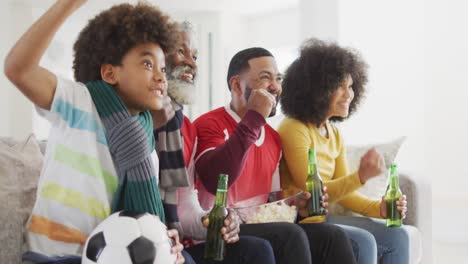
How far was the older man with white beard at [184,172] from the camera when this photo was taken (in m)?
1.62

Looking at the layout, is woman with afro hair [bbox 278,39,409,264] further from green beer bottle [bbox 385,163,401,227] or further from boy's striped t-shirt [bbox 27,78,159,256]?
boy's striped t-shirt [bbox 27,78,159,256]

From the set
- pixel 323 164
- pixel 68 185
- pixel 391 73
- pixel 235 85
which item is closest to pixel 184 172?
pixel 68 185

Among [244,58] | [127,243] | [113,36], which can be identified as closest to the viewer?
[127,243]

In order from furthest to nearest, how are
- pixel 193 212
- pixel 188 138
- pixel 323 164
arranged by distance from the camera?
1. pixel 323 164
2. pixel 188 138
3. pixel 193 212

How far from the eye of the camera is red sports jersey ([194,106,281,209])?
6.23 feet

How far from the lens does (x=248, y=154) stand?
1949mm

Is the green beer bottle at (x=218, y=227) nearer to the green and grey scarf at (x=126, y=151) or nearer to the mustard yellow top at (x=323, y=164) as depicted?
the green and grey scarf at (x=126, y=151)

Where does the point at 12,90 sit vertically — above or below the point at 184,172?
above

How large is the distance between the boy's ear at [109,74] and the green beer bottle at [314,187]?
2.54 feet

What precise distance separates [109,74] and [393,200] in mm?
1190

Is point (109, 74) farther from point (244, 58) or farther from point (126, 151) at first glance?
point (244, 58)

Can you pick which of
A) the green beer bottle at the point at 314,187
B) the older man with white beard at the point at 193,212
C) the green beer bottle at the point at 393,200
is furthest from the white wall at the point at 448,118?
the older man with white beard at the point at 193,212

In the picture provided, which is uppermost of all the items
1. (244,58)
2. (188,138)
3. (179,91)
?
(244,58)

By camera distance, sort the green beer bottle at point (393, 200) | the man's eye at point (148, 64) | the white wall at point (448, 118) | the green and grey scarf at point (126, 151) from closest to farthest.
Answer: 1. the green and grey scarf at point (126, 151)
2. the man's eye at point (148, 64)
3. the green beer bottle at point (393, 200)
4. the white wall at point (448, 118)
